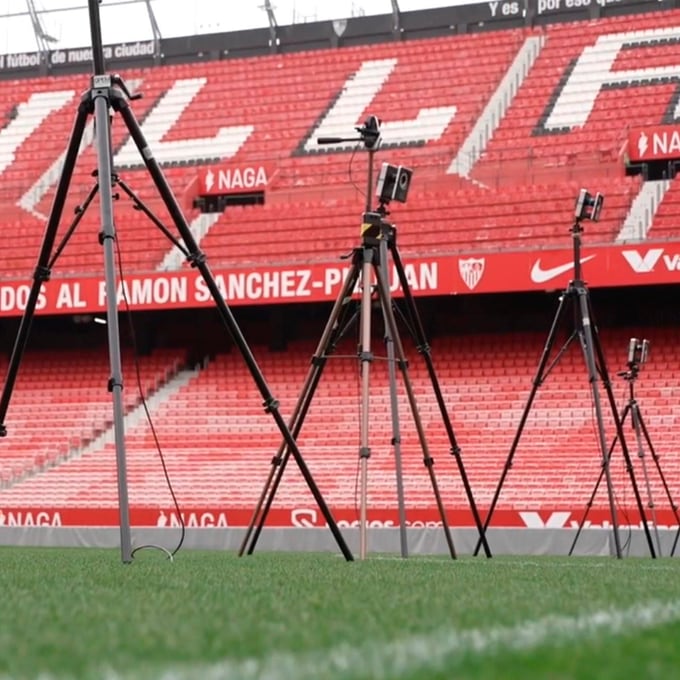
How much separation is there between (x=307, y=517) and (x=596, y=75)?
1584 cm

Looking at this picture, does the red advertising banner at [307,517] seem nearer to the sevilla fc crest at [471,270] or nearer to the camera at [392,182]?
the sevilla fc crest at [471,270]

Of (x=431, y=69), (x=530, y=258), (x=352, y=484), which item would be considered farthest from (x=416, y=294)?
(x=431, y=69)

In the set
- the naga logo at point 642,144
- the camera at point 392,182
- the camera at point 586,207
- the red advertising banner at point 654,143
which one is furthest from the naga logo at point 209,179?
the camera at point 392,182

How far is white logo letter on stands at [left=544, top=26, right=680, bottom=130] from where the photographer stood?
95.9ft

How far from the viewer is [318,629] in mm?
3115

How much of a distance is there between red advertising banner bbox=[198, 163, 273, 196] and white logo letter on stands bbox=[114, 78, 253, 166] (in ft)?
6.58

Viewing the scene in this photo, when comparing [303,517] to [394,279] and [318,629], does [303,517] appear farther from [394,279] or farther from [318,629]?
[318,629]

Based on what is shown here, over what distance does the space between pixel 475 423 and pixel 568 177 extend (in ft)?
18.9

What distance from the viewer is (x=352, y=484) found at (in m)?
20.3

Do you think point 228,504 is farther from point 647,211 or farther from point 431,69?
point 431,69

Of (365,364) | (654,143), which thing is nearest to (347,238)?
(654,143)

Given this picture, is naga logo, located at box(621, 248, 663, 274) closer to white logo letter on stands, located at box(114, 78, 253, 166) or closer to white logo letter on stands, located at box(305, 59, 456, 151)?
white logo letter on stands, located at box(305, 59, 456, 151)

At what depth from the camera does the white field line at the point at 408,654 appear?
2336 millimetres

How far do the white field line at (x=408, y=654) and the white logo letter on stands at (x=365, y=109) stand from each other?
2679cm
